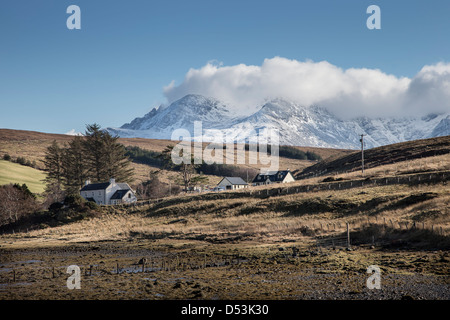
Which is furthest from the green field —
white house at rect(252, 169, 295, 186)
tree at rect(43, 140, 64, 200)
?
white house at rect(252, 169, 295, 186)

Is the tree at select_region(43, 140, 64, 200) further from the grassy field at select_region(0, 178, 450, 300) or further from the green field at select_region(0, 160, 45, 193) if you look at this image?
the grassy field at select_region(0, 178, 450, 300)

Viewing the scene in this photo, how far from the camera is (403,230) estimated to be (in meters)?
39.3

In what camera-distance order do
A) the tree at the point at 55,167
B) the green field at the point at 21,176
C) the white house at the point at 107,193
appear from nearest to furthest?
the white house at the point at 107,193 < the tree at the point at 55,167 < the green field at the point at 21,176

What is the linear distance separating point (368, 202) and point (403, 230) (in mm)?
16996

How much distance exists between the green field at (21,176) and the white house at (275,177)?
187ft

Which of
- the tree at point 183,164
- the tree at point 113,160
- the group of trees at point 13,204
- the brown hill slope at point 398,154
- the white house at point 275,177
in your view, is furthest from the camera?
the white house at point 275,177

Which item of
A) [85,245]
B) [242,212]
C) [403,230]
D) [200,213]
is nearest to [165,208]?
[200,213]

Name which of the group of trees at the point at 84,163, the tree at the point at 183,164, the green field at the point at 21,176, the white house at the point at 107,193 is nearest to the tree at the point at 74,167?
the group of trees at the point at 84,163

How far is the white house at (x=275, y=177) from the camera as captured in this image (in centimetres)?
11894

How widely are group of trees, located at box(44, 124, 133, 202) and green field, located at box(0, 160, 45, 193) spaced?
796 centimetres

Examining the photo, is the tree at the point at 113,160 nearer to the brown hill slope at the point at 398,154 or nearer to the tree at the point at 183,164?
the tree at the point at 183,164

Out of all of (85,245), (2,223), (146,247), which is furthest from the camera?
(2,223)
